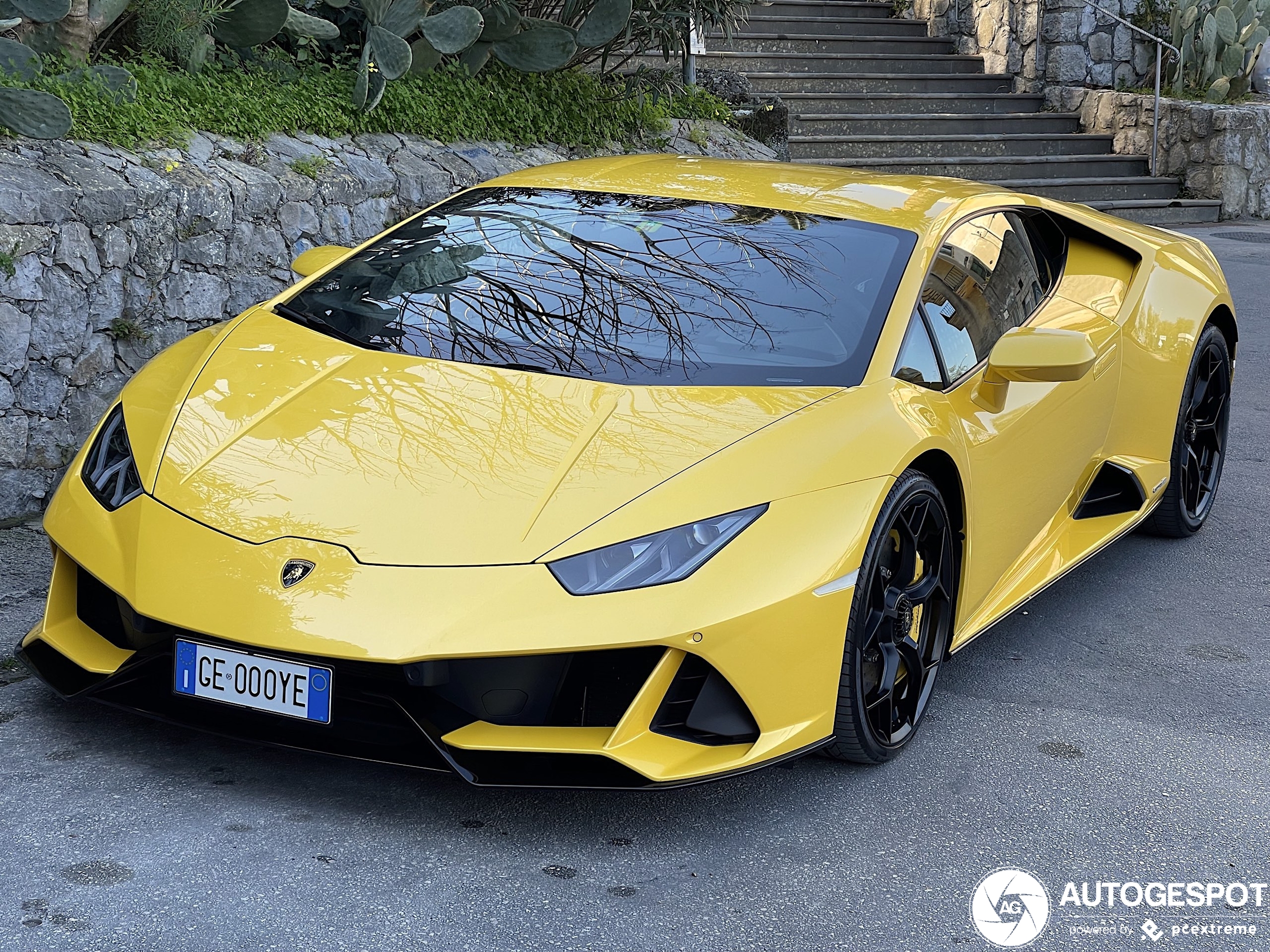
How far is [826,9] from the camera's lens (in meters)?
13.4

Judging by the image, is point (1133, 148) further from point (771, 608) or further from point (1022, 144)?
point (771, 608)

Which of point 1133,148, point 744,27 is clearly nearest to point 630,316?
point 744,27

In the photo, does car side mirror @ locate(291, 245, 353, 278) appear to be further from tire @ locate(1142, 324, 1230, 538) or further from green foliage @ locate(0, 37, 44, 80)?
tire @ locate(1142, 324, 1230, 538)

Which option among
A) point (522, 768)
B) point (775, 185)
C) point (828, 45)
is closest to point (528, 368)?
point (522, 768)

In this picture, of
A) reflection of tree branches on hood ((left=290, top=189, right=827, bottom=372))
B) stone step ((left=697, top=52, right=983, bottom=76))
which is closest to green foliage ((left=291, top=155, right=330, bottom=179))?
reflection of tree branches on hood ((left=290, top=189, right=827, bottom=372))

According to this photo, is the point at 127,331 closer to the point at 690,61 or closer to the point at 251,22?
the point at 251,22

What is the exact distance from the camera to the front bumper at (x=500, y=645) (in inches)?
96.2

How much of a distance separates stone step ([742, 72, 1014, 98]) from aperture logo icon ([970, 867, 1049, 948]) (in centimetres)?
1043

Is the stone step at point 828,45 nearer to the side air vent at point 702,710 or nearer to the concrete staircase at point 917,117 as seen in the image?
the concrete staircase at point 917,117

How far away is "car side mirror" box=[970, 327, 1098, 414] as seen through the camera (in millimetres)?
3264

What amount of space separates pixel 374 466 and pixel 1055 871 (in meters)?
1.58

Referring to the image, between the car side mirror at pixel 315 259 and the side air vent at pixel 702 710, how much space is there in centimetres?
192

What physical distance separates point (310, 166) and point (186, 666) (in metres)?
3.57

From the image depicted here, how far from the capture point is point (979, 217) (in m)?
3.86
